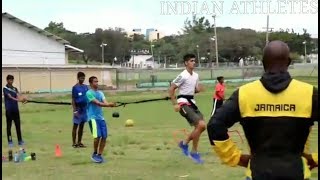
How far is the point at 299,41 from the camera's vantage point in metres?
92.7

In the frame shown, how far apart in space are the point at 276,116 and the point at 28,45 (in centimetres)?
5881

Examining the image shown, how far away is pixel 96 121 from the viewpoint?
37.9 feet

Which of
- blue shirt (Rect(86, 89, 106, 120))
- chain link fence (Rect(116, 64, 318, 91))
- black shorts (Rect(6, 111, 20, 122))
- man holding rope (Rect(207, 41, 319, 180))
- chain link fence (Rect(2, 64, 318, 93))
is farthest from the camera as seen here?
chain link fence (Rect(116, 64, 318, 91))

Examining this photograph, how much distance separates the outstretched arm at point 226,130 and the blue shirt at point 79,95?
1033 centimetres

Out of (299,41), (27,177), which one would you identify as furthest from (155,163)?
(299,41)

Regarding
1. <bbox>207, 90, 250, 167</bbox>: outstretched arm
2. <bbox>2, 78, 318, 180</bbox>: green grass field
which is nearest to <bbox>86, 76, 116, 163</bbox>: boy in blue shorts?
<bbox>2, 78, 318, 180</bbox>: green grass field

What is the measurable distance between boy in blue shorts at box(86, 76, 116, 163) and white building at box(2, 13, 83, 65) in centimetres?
4668

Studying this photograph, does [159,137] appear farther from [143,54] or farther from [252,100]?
[143,54]

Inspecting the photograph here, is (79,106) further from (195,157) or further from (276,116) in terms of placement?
(276,116)

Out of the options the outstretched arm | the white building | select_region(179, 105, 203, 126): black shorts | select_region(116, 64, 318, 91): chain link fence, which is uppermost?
the white building

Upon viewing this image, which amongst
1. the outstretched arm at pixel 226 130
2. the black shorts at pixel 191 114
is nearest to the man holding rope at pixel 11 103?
the black shorts at pixel 191 114

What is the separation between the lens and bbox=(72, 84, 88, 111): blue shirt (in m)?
14.2

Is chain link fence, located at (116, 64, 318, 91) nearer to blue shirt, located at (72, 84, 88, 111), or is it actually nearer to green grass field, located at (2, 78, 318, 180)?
green grass field, located at (2, 78, 318, 180)

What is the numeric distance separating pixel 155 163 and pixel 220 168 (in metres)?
1.28
